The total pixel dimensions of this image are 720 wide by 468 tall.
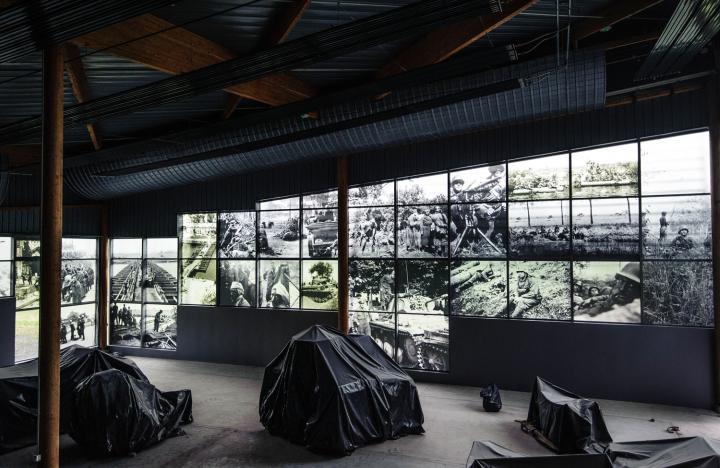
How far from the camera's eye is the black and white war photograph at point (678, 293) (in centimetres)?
846

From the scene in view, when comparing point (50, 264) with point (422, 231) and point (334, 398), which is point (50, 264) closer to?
point (334, 398)

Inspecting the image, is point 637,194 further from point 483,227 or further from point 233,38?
point 233,38

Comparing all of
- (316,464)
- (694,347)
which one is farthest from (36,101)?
(694,347)

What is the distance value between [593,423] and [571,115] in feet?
18.9

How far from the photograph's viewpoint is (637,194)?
893 centimetres

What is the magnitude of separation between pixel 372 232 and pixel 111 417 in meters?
6.30

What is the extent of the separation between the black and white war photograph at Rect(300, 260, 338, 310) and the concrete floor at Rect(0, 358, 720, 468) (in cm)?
253

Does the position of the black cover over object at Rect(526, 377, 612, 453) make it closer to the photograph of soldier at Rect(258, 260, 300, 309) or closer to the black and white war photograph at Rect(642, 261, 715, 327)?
the black and white war photograph at Rect(642, 261, 715, 327)

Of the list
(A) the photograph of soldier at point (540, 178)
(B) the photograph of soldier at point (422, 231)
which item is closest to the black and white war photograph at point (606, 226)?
(A) the photograph of soldier at point (540, 178)

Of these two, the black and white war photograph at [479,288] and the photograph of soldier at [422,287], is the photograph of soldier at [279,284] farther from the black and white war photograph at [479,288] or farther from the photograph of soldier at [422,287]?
the black and white war photograph at [479,288]

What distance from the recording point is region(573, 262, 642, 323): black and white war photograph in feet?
29.2

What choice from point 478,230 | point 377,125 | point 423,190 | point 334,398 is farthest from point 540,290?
point 334,398

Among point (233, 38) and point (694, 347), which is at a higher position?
point (233, 38)

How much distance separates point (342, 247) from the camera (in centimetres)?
1083
